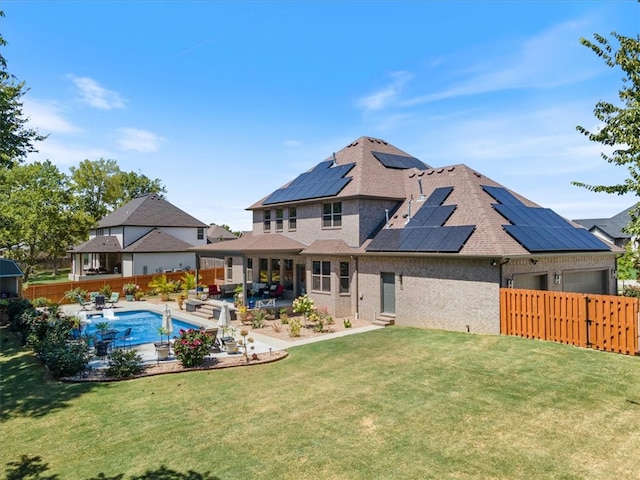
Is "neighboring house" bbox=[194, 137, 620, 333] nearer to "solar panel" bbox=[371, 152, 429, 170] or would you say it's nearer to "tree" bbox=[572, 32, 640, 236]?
"solar panel" bbox=[371, 152, 429, 170]

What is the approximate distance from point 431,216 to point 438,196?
1858 millimetres

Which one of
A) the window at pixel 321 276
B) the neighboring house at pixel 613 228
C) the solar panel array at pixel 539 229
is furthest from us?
the neighboring house at pixel 613 228

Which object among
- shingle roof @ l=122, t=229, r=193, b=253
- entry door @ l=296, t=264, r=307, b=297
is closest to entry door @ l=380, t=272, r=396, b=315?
entry door @ l=296, t=264, r=307, b=297

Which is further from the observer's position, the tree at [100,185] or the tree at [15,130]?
the tree at [100,185]

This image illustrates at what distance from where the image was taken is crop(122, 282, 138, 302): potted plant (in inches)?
1226

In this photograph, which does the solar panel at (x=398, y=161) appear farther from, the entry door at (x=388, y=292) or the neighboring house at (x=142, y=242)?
the neighboring house at (x=142, y=242)

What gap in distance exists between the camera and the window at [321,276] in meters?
22.4

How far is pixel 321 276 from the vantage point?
22703mm

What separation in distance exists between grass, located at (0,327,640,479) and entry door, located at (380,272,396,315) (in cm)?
622

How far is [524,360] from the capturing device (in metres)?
11.8

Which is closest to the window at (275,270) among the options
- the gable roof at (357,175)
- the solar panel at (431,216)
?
the gable roof at (357,175)

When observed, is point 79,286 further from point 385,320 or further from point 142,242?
point 385,320

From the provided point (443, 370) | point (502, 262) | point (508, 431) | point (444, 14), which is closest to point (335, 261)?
point (502, 262)

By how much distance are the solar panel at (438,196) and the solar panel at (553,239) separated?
418 cm
